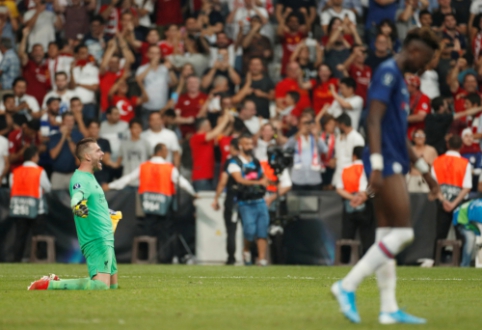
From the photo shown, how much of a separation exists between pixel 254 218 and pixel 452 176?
13.0ft

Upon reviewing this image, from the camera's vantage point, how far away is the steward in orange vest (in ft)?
64.5

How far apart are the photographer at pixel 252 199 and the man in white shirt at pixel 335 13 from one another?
5.84 metres

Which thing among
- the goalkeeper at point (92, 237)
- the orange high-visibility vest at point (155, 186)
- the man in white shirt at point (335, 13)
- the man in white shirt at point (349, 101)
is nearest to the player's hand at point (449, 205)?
the man in white shirt at point (349, 101)

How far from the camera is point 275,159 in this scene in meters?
18.7

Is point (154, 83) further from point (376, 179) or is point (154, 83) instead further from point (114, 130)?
point (376, 179)

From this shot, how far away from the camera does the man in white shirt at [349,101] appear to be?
67.1ft

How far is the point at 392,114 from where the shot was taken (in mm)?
8086

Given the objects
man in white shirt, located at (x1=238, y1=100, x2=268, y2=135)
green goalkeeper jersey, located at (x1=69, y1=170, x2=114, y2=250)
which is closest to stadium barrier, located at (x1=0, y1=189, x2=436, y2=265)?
man in white shirt, located at (x1=238, y1=100, x2=268, y2=135)

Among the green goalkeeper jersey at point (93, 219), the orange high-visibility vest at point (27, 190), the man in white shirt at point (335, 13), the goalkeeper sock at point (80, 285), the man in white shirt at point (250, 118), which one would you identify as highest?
the man in white shirt at point (335, 13)

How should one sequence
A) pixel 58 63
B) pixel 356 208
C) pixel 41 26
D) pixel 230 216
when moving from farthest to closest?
pixel 41 26, pixel 58 63, pixel 230 216, pixel 356 208

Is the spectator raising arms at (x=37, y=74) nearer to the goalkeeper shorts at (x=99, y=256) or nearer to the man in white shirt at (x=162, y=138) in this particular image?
the man in white shirt at (x=162, y=138)

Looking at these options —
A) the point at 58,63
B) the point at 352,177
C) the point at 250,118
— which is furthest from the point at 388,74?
the point at 58,63

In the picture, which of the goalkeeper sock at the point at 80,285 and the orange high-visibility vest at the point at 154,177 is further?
the orange high-visibility vest at the point at 154,177

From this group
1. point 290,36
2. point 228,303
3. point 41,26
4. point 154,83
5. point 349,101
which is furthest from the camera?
point 41,26
